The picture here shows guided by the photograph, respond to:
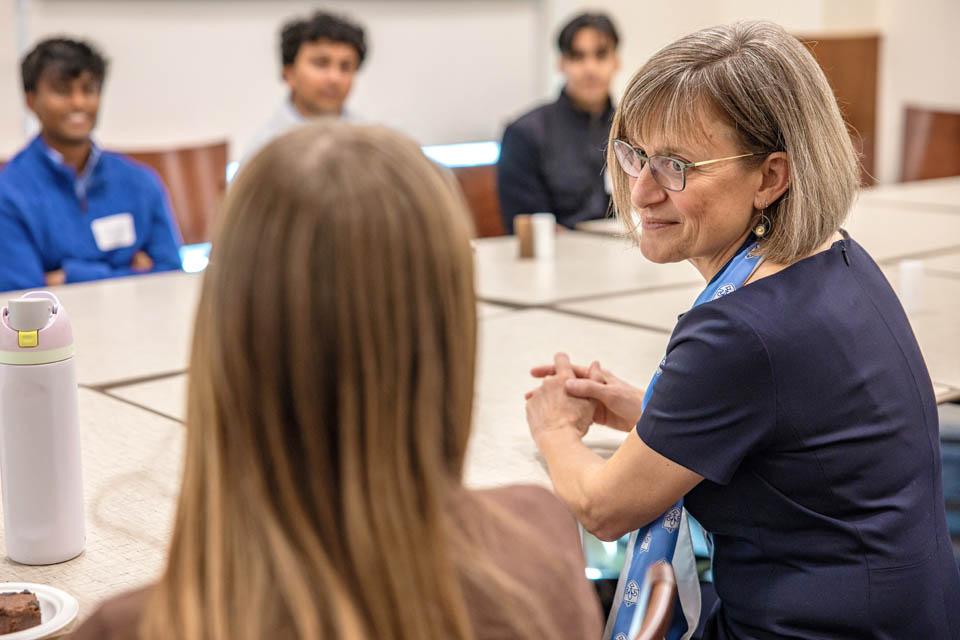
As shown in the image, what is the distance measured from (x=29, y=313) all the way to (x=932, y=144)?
5.27m

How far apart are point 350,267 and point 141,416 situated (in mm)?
1203

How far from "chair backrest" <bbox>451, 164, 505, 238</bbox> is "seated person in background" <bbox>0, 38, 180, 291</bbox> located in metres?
1.32

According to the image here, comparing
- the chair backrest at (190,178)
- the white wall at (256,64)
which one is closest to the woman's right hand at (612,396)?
the chair backrest at (190,178)

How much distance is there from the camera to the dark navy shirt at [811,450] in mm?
1218

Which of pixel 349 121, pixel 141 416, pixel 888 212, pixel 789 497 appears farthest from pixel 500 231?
pixel 349 121

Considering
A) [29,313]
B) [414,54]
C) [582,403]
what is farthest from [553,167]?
[29,313]

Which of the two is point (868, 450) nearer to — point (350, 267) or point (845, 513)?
point (845, 513)

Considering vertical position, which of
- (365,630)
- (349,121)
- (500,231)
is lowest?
(500,231)

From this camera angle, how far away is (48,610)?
111cm

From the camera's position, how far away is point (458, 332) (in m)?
0.74

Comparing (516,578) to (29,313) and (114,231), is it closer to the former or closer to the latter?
(29,313)

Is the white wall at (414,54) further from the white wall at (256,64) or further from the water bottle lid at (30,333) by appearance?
the water bottle lid at (30,333)

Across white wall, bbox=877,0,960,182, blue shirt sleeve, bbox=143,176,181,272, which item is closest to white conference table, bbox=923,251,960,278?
blue shirt sleeve, bbox=143,176,181,272

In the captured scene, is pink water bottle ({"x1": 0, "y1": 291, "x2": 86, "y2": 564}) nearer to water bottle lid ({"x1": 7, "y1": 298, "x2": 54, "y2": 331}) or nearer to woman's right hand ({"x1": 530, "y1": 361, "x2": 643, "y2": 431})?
water bottle lid ({"x1": 7, "y1": 298, "x2": 54, "y2": 331})
